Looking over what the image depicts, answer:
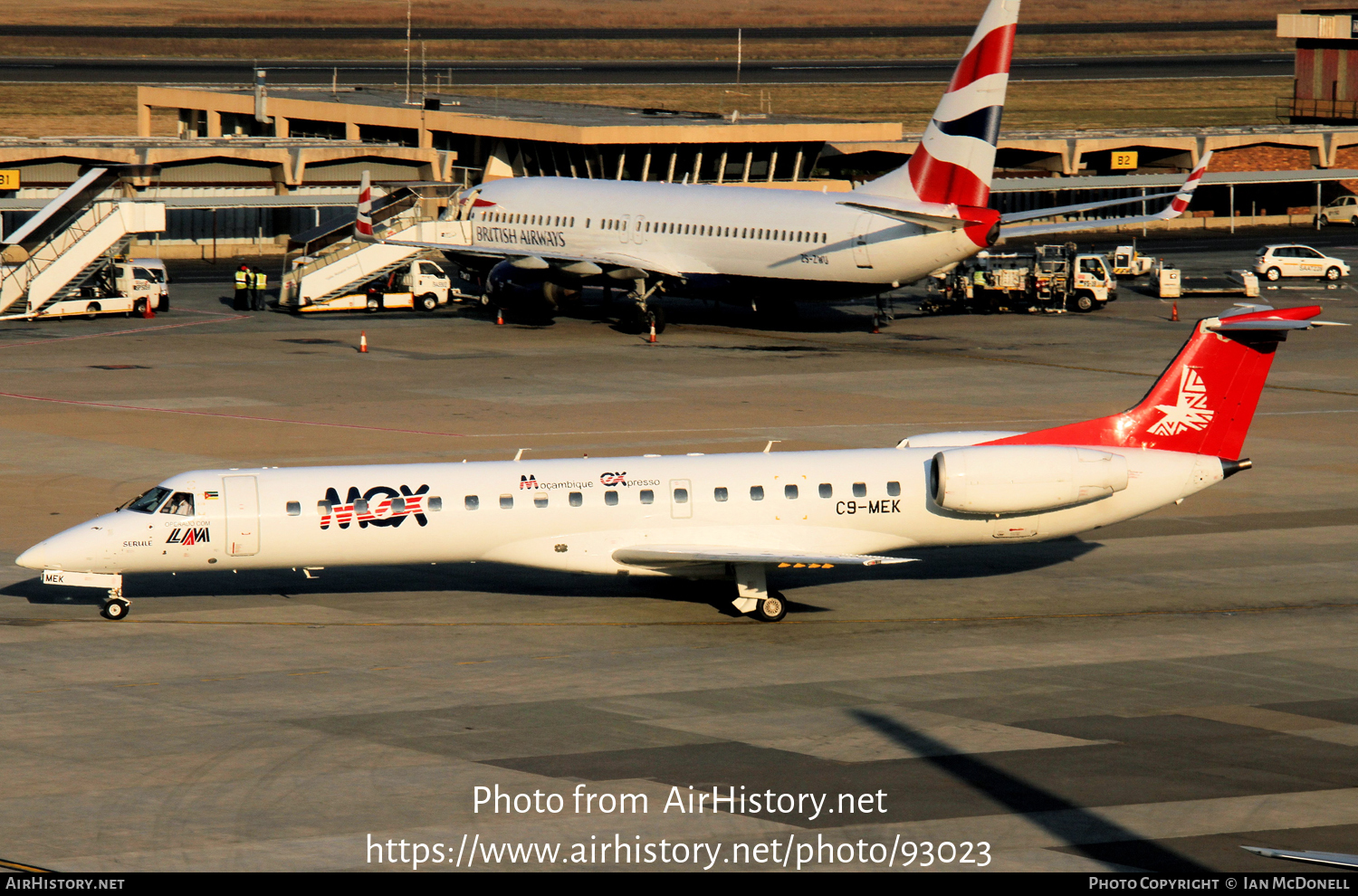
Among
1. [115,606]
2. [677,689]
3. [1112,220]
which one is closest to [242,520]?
[115,606]

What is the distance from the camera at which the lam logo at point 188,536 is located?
28859 mm

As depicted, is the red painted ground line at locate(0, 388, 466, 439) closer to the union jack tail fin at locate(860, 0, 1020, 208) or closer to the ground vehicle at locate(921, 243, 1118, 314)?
the union jack tail fin at locate(860, 0, 1020, 208)

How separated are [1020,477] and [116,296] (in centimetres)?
4975

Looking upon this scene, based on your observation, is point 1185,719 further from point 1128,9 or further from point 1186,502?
point 1128,9

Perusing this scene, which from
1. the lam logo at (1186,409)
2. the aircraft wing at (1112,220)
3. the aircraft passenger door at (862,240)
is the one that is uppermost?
the aircraft wing at (1112,220)

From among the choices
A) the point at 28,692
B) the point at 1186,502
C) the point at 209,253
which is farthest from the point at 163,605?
the point at 209,253

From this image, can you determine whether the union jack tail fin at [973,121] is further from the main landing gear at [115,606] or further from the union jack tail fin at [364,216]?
the main landing gear at [115,606]

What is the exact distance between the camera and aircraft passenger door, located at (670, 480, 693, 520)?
96.6 feet

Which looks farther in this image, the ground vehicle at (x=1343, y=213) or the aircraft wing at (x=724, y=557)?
the ground vehicle at (x=1343, y=213)

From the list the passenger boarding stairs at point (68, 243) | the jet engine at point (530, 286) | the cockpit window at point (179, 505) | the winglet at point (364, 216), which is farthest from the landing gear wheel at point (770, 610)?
the passenger boarding stairs at point (68, 243)

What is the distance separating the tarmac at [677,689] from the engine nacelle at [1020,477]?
2106 millimetres

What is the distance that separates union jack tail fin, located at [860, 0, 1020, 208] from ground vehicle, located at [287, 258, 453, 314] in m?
22.6

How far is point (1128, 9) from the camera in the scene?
655ft

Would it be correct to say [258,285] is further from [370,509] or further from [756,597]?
[756,597]
